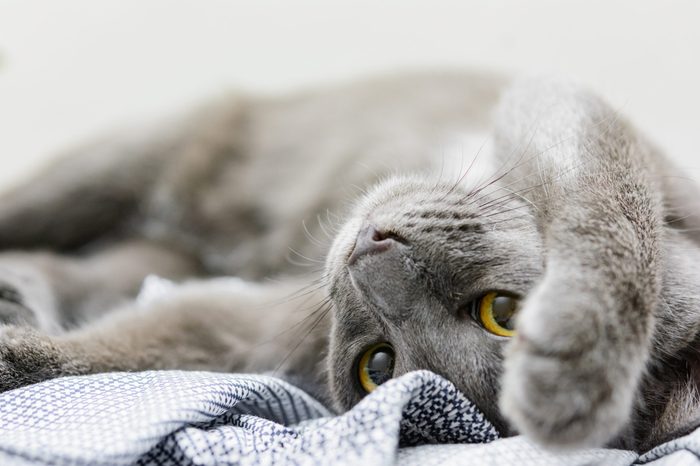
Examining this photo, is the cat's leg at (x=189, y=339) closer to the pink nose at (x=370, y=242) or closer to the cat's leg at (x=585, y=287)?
the pink nose at (x=370, y=242)

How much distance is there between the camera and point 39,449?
0.76 meters

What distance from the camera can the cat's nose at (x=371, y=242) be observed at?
95cm

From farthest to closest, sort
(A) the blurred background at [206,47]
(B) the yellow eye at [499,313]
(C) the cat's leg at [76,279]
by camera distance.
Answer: (A) the blurred background at [206,47], (C) the cat's leg at [76,279], (B) the yellow eye at [499,313]

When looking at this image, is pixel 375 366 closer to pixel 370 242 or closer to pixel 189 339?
pixel 370 242

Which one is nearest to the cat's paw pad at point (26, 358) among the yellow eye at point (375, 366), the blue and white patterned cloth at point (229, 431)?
the blue and white patterned cloth at point (229, 431)

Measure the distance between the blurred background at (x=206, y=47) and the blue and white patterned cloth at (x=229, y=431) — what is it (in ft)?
4.55

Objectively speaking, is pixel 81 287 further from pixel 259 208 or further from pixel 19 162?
pixel 19 162

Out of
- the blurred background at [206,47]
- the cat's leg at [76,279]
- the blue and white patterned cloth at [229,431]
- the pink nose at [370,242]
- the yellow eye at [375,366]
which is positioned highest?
the blurred background at [206,47]

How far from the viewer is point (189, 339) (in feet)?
4.49

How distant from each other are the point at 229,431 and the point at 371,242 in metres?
0.30

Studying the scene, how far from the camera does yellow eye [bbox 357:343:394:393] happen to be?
3.45ft

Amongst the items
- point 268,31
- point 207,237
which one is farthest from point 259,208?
point 268,31

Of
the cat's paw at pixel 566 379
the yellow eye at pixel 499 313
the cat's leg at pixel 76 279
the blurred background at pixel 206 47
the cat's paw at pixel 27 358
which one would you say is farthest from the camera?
the blurred background at pixel 206 47

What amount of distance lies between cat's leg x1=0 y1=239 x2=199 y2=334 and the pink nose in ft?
2.17
